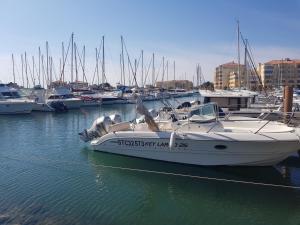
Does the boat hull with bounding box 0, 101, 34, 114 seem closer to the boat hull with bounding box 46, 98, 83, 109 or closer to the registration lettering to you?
the boat hull with bounding box 46, 98, 83, 109

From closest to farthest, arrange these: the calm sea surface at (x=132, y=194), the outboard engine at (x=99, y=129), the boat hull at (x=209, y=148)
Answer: the calm sea surface at (x=132, y=194) < the boat hull at (x=209, y=148) < the outboard engine at (x=99, y=129)

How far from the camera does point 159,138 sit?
614 inches

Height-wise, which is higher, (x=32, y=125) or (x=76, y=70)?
(x=76, y=70)

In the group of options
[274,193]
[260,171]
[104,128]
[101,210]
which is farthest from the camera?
[104,128]

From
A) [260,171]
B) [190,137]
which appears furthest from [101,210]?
[260,171]

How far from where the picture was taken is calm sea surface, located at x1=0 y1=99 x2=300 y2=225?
34.0 feet

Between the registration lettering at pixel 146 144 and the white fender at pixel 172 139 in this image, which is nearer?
the white fender at pixel 172 139

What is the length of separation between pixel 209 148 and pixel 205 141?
0.35 m

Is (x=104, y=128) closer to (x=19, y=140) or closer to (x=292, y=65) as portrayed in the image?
(x=19, y=140)

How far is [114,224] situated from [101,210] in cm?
114

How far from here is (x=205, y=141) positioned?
14578 millimetres

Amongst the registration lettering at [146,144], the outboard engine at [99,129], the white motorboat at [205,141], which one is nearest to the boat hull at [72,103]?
the outboard engine at [99,129]

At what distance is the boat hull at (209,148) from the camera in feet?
45.5

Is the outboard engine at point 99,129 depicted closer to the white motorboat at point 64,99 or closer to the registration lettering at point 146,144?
the registration lettering at point 146,144
